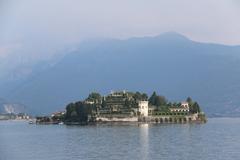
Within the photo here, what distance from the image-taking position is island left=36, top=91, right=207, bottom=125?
342ft

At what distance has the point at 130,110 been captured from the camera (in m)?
104

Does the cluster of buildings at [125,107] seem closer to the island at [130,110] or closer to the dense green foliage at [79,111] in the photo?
the island at [130,110]

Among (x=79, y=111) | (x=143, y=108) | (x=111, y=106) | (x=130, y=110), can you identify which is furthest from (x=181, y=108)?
(x=79, y=111)

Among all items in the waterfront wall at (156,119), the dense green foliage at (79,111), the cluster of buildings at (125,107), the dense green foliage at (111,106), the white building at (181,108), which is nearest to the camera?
the waterfront wall at (156,119)

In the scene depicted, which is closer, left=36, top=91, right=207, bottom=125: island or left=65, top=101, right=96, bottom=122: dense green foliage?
left=36, top=91, right=207, bottom=125: island

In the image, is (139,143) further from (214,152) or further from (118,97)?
(118,97)

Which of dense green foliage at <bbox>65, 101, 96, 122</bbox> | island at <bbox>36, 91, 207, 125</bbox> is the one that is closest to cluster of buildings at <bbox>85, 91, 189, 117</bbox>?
island at <bbox>36, 91, 207, 125</bbox>

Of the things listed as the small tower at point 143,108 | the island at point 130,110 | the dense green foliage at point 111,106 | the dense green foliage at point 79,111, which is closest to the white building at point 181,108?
the island at point 130,110

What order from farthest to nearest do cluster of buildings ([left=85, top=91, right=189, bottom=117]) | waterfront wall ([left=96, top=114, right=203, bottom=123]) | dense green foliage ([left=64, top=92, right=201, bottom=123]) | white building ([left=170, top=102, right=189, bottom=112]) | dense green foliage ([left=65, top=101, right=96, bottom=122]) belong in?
1. white building ([left=170, top=102, right=189, bottom=112])
2. dense green foliage ([left=65, top=101, right=96, bottom=122])
3. dense green foliage ([left=64, top=92, right=201, bottom=123])
4. cluster of buildings ([left=85, top=91, right=189, bottom=117])
5. waterfront wall ([left=96, top=114, right=203, bottom=123])

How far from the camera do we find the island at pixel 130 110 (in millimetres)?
104250

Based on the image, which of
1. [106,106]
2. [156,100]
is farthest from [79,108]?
[156,100]

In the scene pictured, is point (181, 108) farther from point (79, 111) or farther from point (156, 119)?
point (79, 111)

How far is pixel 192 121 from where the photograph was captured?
352ft

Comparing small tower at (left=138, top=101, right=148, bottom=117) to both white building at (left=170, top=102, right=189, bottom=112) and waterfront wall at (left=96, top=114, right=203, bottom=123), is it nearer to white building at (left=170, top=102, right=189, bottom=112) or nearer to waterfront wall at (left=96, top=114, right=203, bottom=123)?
waterfront wall at (left=96, top=114, right=203, bottom=123)
